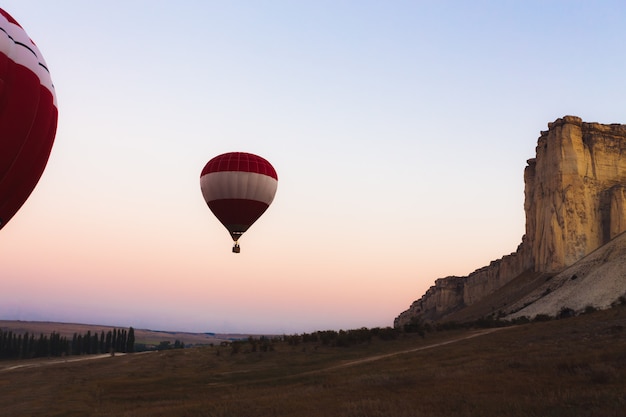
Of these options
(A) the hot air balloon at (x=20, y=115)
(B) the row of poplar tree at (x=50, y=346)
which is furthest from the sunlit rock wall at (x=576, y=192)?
(A) the hot air balloon at (x=20, y=115)

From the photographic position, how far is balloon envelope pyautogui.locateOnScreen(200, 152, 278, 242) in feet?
98.9

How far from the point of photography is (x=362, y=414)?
1293cm

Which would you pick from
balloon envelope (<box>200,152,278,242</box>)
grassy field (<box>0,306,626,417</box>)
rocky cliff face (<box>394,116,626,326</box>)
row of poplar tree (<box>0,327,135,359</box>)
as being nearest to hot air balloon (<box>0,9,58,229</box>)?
grassy field (<box>0,306,626,417</box>)

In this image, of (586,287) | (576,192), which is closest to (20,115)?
(586,287)

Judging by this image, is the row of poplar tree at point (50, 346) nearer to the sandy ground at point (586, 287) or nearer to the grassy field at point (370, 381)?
the grassy field at point (370, 381)

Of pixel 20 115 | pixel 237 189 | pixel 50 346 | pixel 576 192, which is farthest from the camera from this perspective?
pixel 50 346

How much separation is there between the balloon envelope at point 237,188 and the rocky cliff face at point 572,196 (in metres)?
61.7

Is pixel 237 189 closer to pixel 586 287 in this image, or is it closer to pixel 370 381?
pixel 370 381

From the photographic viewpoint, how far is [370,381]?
18766 mm

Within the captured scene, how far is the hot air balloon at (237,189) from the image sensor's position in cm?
3014

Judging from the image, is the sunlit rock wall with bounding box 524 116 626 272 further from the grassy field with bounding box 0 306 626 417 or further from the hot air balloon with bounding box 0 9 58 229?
the hot air balloon with bounding box 0 9 58 229

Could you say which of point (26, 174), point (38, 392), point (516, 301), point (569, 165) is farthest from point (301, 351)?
point (569, 165)

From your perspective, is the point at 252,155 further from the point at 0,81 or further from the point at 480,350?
the point at 0,81

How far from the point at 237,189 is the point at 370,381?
15214 mm
